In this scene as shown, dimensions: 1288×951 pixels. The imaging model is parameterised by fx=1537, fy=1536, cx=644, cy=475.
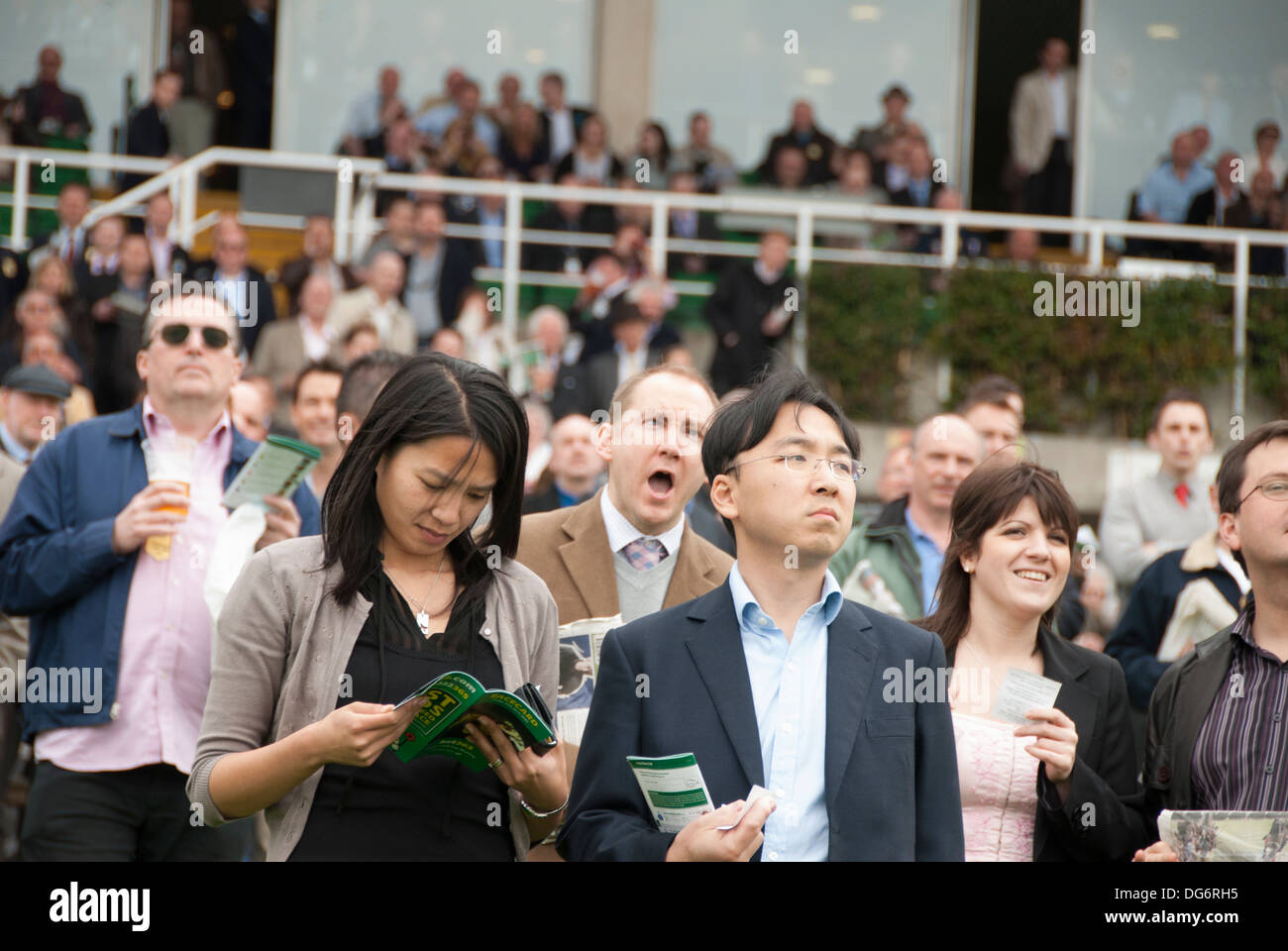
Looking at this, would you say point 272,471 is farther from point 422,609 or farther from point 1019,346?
point 1019,346

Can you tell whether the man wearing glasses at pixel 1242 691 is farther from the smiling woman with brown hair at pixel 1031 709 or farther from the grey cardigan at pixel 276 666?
the grey cardigan at pixel 276 666

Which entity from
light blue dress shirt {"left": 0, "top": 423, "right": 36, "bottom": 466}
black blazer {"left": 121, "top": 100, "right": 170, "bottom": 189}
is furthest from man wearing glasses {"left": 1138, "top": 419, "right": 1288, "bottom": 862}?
black blazer {"left": 121, "top": 100, "right": 170, "bottom": 189}

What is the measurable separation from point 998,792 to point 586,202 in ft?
36.5

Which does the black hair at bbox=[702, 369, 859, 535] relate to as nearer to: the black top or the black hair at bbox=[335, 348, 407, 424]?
the black top

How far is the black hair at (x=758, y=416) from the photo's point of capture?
11.3 ft

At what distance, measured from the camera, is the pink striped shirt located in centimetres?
436

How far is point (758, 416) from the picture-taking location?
344 cm

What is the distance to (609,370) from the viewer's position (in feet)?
37.6

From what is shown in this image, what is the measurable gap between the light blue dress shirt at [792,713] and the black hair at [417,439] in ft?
1.92

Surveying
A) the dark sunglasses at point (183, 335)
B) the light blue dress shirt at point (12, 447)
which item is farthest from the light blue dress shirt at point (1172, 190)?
the dark sunglasses at point (183, 335)

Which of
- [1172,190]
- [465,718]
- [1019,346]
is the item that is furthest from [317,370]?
[1172,190]

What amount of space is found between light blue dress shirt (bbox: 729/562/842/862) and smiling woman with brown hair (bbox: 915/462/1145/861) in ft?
2.29

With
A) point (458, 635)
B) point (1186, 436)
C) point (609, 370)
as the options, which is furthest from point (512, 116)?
point (458, 635)
